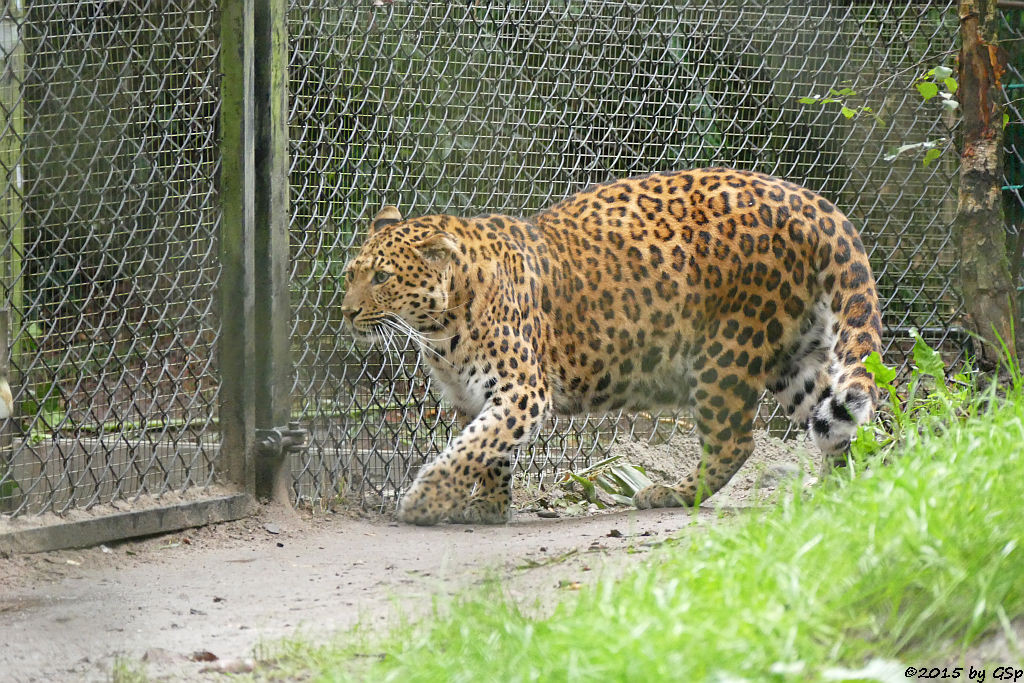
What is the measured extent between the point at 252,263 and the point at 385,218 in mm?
625

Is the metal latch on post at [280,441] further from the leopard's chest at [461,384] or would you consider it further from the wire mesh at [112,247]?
the leopard's chest at [461,384]

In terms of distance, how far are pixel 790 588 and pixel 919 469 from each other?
2.51 ft

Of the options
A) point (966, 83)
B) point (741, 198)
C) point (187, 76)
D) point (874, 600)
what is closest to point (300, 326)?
point (187, 76)

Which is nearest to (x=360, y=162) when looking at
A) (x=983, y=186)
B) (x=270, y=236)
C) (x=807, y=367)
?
(x=270, y=236)

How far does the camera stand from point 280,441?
5.30 metres

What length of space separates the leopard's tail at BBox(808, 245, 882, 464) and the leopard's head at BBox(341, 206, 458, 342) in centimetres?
161

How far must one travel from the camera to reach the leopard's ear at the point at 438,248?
5.29 m

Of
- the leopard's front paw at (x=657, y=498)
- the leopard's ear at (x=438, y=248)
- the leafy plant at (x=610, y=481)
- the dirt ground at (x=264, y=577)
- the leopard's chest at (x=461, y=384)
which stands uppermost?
the leopard's ear at (x=438, y=248)

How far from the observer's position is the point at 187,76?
16.6ft

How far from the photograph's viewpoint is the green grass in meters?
2.43

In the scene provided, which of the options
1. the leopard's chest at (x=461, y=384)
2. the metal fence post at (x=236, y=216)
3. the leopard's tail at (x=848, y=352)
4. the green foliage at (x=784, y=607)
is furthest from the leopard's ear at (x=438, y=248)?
the green foliage at (x=784, y=607)

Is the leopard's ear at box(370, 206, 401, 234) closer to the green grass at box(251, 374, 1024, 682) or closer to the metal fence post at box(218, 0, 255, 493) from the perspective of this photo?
the metal fence post at box(218, 0, 255, 493)

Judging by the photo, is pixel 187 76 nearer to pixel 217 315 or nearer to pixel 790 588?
pixel 217 315

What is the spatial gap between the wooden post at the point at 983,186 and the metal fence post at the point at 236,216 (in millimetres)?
3050
